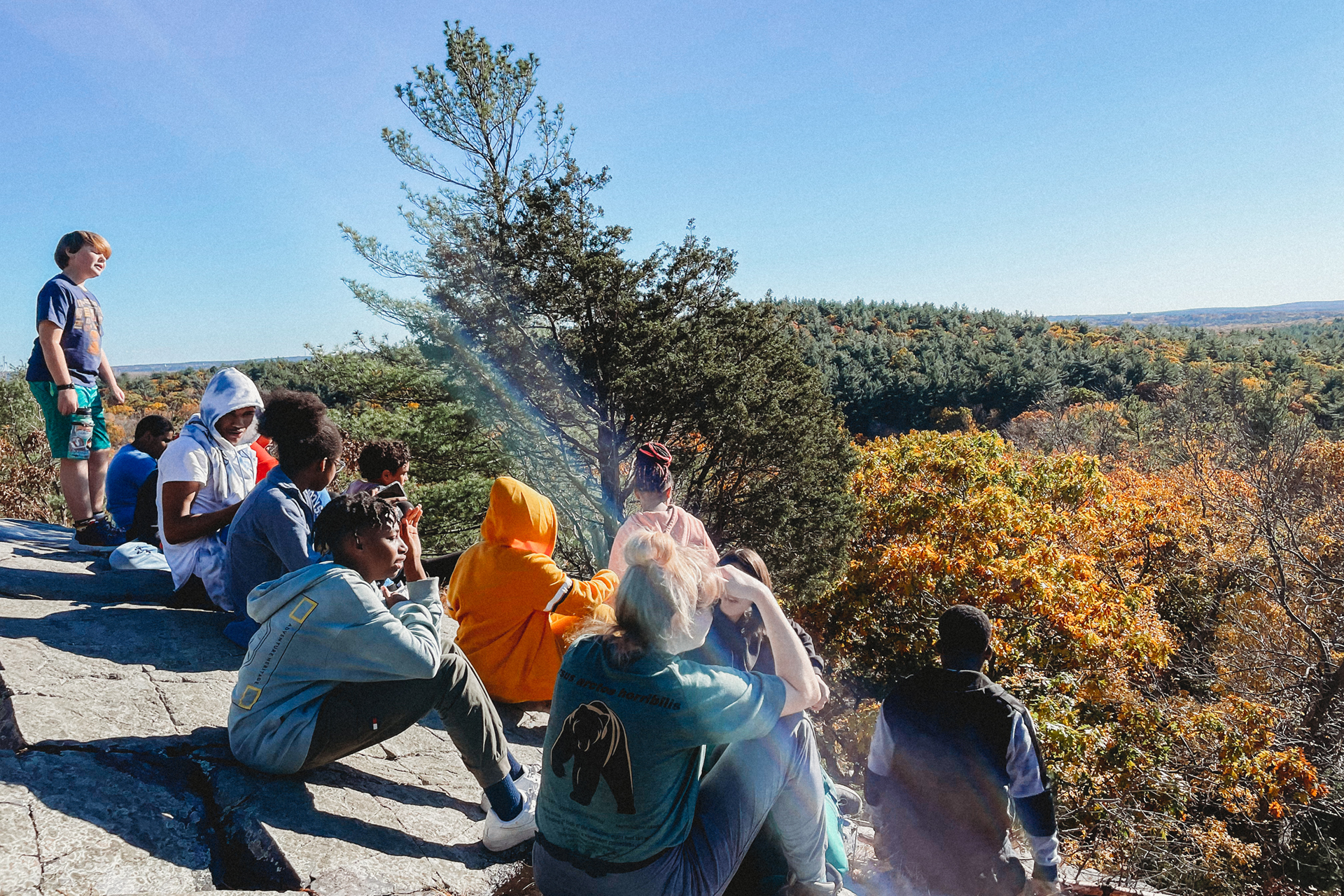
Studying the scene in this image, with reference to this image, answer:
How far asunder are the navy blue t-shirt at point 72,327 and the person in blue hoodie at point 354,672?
323cm

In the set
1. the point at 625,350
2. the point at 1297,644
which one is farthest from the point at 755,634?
the point at 1297,644

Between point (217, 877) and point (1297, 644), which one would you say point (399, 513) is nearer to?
point (217, 877)

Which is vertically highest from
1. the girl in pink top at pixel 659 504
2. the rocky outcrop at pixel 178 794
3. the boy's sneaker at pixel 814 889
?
the girl in pink top at pixel 659 504

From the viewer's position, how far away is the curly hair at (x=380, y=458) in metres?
4.12

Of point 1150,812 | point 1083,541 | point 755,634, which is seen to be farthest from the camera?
point 1083,541

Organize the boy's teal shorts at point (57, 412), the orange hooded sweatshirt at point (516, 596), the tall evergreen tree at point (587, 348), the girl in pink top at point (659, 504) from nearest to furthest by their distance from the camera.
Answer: the orange hooded sweatshirt at point (516, 596) < the girl in pink top at point (659, 504) < the boy's teal shorts at point (57, 412) < the tall evergreen tree at point (587, 348)

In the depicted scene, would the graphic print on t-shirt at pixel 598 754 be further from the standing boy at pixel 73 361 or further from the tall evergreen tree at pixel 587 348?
the tall evergreen tree at pixel 587 348

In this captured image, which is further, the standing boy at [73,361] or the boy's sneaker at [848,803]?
the standing boy at [73,361]

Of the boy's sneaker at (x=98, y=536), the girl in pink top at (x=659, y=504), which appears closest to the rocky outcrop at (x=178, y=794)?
the girl in pink top at (x=659, y=504)

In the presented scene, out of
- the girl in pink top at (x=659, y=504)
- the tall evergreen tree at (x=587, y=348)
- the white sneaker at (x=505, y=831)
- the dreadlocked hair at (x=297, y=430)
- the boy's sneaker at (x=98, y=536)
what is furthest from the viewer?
the tall evergreen tree at (x=587, y=348)

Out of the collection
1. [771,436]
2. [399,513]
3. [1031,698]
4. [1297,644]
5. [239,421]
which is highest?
[239,421]

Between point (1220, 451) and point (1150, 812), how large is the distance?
24.0 m

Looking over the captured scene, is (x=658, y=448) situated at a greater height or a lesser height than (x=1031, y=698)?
greater

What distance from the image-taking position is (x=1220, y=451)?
2642 cm
